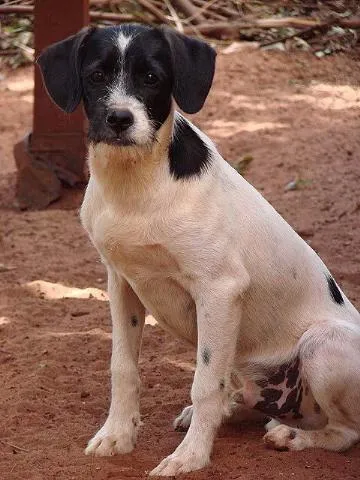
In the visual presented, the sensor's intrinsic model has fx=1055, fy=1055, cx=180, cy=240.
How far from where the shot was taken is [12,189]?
9.97 meters

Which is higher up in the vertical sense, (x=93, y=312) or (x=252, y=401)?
(x=252, y=401)

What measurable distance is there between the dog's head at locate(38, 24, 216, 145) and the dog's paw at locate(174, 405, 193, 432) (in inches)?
56.9

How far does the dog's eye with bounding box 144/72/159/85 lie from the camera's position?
4461 millimetres

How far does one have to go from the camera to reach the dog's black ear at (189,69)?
4.51 meters

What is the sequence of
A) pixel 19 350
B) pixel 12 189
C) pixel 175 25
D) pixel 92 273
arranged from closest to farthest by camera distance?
1. pixel 19 350
2. pixel 92 273
3. pixel 12 189
4. pixel 175 25

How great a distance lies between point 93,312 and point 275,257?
234 centimetres

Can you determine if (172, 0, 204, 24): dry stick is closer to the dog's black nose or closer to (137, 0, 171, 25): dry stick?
(137, 0, 171, 25): dry stick

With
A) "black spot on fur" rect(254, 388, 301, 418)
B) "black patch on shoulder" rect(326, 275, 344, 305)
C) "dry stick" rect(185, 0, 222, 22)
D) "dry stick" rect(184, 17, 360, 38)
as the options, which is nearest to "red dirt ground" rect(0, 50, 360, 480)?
"black spot on fur" rect(254, 388, 301, 418)

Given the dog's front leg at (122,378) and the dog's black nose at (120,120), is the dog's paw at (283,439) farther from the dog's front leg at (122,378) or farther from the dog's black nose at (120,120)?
the dog's black nose at (120,120)

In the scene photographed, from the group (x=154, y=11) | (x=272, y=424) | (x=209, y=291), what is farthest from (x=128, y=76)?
(x=154, y=11)

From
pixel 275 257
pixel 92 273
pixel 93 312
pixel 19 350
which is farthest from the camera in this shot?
pixel 92 273

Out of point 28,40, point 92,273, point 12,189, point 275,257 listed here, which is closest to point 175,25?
point 28,40

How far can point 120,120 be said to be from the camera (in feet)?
14.4

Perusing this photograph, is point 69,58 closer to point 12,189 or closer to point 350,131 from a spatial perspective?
point 12,189
